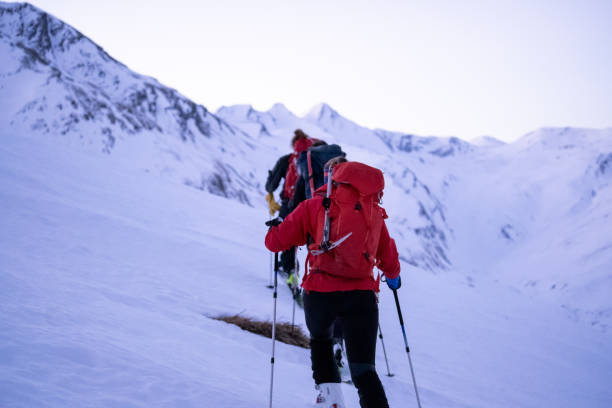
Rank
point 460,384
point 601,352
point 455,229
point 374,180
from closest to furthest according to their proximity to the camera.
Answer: point 374,180 → point 460,384 → point 601,352 → point 455,229

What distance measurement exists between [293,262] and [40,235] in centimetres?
470

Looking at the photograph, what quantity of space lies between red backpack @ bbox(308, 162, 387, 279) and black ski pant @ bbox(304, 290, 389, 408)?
23cm

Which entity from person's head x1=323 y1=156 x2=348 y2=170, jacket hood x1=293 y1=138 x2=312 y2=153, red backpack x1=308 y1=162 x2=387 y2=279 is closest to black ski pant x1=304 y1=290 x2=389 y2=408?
red backpack x1=308 y1=162 x2=387 y2=279

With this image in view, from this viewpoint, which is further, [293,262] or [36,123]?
[36,123]

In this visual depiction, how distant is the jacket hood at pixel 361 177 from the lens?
306 centimetres

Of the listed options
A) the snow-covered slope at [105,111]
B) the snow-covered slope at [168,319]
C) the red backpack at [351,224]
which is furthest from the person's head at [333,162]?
the snow-covered slope at [105,111]

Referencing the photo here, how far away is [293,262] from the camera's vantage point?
719cm

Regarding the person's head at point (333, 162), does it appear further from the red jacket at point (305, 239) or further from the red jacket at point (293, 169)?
the red jacket at point (293, 169)

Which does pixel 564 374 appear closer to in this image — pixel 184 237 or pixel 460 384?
pixel 460 384

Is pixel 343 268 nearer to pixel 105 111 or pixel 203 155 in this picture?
pixel 105 111

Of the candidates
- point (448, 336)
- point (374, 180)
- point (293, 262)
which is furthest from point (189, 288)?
point (448, 336)

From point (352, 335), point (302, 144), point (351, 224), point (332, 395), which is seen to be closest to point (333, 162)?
point (351, 224)

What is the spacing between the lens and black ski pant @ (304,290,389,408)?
9.37ft

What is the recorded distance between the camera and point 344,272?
9.82 feet
